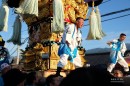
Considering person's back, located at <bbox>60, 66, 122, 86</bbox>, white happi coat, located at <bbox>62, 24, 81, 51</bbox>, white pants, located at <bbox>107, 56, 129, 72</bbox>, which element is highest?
white happi coat, located at <bbox>62, 24, 81, 51</bbox>

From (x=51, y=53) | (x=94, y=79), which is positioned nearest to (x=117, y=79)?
(x=94, y=79)

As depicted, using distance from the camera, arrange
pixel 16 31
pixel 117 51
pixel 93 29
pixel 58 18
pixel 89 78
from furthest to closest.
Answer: pixel 117 51
pixel 16 31
pixel 93 29
pixel 58 18
pixel 89 78

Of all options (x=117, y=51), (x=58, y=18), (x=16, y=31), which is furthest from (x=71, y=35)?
(x=117, y=51)

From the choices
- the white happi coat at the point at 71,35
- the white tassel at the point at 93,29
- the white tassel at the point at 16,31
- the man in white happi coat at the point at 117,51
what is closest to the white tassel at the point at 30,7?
the white happi coat at the point at 71,35

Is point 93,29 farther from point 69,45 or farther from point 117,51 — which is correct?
point 117,51

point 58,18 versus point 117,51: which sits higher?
point 58,18

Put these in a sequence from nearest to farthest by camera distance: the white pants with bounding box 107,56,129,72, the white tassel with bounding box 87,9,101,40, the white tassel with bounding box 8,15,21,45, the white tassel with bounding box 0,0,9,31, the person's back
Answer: the person's back, the white tassel with bounding box 0,0,9,31, the white tassel with bounding box 87,9,101,40, the white tassel with bounding box 8,15,21,45, the white pants with bounding box 107,56,129,72

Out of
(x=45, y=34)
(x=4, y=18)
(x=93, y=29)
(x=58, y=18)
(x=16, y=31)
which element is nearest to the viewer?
(x=58, y=18)

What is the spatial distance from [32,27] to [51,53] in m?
1.01

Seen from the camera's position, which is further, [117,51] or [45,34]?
[117,51]

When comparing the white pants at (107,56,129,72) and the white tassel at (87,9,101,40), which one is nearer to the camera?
the white tassel at (87,9,101,40)

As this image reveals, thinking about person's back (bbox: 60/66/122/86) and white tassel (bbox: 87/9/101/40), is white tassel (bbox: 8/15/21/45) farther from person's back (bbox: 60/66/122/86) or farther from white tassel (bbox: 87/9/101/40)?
person's back (bbox: 60/66/122/86)

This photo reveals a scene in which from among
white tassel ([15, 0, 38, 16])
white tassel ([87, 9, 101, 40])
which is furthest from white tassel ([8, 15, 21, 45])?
white tassel ([87, 9, 101, 40])

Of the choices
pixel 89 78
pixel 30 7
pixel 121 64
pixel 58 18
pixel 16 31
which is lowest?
pixel 121 64
